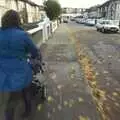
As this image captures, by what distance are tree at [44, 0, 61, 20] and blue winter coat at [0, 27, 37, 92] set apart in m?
48.2

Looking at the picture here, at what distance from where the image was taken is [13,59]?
11.4 ft

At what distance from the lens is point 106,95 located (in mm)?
6434

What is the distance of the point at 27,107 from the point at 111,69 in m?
5.74

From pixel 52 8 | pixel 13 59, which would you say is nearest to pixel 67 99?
pixel 13 59

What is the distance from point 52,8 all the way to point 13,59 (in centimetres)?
5107

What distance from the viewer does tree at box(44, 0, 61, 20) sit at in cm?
→ 5225

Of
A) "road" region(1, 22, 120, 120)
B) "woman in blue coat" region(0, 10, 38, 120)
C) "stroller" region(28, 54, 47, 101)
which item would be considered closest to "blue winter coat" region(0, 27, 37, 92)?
"woman in blue coat" region(0, 10, 38, 120)

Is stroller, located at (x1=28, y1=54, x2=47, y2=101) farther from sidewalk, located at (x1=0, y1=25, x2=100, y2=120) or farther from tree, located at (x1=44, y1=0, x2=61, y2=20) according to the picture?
tree, located at (x1=44, y1=0, x2=61, y2=20)

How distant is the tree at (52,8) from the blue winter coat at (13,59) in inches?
1900

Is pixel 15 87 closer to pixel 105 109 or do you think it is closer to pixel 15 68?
pixel 15 68

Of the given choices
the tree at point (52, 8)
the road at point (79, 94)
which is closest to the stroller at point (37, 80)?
the road at point (79, 94)

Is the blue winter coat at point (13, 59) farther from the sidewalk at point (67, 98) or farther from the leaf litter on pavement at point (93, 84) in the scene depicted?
the leaf litter on pavement at point (93, 84)

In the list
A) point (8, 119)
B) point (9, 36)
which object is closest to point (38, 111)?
point (8, 119)

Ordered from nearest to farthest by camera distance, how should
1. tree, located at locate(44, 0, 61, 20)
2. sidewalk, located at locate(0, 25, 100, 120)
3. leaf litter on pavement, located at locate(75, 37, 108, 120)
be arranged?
sidewalk, located at locate(0, 25, 100, 120)
leaf litter on pavement, located at locate(75, 37, 108, 120)
tree, located at locate(44, 0, 61, 20)
